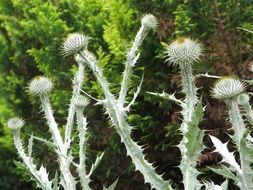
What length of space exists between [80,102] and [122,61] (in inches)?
64.6

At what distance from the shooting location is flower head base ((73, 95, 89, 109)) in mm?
4639

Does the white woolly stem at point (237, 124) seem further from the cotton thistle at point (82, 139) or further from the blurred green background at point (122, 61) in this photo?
the blurred green background at point (122, 61)

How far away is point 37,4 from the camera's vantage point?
6.78m

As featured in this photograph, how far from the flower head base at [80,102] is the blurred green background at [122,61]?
0.68 metres

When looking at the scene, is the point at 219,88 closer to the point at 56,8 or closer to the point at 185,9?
the point at 185,9

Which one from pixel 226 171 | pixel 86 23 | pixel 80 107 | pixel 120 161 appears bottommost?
pixel 226 171

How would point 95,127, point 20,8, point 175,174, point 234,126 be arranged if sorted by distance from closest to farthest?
1. point 234,126
2. point 175,174
3. point 95,127
4. point 20,8

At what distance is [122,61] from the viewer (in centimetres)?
622

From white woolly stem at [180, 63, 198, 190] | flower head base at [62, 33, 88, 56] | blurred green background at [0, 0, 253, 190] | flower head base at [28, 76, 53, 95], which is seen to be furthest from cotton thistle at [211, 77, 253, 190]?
blurred green background at [0, 0, 253, 190]

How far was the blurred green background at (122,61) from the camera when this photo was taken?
571 centimetres

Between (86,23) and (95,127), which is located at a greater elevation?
(86,23)

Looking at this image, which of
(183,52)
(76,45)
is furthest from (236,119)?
(76,45)

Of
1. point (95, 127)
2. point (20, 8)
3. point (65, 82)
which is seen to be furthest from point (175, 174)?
point (20, 8)

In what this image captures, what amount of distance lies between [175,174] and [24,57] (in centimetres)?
230
